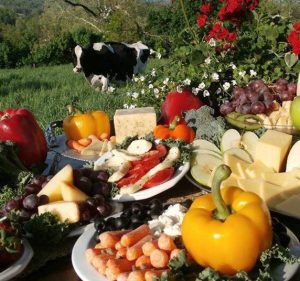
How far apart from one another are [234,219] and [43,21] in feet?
69.8

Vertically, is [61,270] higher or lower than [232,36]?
lower

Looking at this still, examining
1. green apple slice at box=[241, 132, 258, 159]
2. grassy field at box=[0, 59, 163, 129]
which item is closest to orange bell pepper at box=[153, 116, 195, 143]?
green apple slice at box=[241, 132, 258, 159]

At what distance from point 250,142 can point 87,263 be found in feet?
3.27

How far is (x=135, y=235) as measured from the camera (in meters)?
1.56

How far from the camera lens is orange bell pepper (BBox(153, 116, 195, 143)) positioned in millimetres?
2459

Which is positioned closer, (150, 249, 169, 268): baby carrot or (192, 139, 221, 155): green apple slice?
(150, 249, 169, 268): baby carrot

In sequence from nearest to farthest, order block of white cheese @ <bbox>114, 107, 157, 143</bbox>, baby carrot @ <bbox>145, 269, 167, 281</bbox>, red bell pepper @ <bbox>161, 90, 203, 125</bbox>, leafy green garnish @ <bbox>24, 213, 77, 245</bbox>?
baby carrot @ <bbox>145, 269, 167, 281</bbox> < leafy green garnish @ <bbox>24, 213, 77, 245</bbox> < block of white cheese @ <bbox>114, 107, 157, 143</bbox> < red bell pepper @ <bbox>161, 90, 203, 125</bbox>

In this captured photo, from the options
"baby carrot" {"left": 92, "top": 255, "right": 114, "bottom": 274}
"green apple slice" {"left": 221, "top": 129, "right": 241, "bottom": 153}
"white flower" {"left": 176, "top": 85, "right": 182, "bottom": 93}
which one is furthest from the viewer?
"white flower" {"left": 176, "top": 85, "right": 182, "bottom": 93}

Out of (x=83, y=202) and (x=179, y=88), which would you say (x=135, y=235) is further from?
(x=179, y=88)

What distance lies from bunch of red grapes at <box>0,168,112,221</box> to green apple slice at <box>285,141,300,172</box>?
0.70 meters

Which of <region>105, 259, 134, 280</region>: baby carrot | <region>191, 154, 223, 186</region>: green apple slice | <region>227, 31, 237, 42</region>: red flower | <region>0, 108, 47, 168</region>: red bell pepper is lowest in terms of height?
<region>0, 108, 47, 168</region>: red bell pepper

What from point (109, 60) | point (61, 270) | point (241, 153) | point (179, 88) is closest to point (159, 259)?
point (61, 270)

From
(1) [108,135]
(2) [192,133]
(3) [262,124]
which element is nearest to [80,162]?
(1) [108,135]

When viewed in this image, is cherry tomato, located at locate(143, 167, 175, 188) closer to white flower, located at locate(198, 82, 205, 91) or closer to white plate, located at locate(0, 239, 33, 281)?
white plate, located at locate(0, 239, 33, 281)
